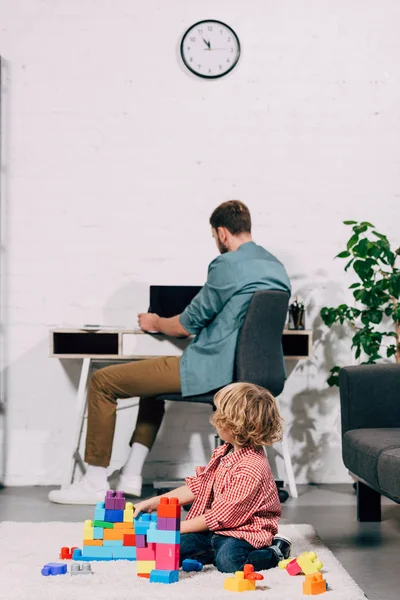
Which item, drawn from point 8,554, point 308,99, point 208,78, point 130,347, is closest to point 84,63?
point 208,78

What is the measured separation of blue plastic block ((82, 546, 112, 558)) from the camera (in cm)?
290

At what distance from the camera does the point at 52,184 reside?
481cm

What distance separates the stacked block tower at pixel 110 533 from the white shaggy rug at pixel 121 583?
0.04m

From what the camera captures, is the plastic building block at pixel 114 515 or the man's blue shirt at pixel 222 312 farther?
the man's blue shirt at pixel 222 312

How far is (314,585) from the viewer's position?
2.54 meters

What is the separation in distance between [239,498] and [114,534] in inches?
16.5

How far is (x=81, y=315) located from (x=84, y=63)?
1.34 metres

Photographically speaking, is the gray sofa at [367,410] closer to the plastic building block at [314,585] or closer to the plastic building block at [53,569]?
the plastic building block at [314,585]

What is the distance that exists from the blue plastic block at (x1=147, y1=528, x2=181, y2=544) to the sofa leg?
1.33 m

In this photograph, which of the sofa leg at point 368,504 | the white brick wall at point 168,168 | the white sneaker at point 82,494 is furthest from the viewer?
the white brick wall at point 168,168

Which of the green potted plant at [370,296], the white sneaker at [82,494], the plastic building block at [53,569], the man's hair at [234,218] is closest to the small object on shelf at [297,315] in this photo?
the green potted plant at [370,296]

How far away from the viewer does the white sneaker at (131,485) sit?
4.29 m

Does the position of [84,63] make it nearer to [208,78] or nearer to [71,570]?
[208,78]

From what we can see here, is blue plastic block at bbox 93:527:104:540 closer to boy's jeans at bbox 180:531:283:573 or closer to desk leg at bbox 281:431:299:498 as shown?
boy's jeans at bbox 180:531:283:573
